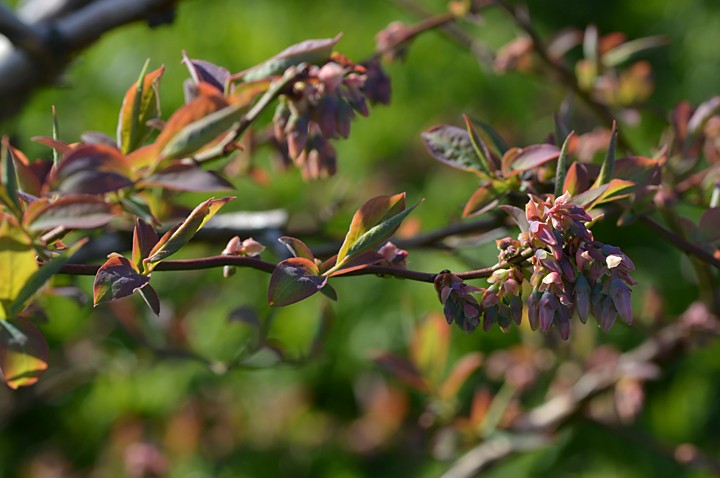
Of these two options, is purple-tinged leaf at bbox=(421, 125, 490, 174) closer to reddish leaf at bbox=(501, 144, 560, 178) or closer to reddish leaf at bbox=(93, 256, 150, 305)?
reddish leaf at bbox=(501, 144, 560, 178)

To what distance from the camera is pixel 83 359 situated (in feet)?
5.30

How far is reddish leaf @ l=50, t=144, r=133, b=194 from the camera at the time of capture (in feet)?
1.49

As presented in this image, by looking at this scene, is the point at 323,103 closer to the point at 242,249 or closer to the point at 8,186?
the point at 242,249

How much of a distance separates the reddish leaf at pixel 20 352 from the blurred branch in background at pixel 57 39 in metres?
0.48

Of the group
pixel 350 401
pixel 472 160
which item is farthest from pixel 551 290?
pixel 350 401

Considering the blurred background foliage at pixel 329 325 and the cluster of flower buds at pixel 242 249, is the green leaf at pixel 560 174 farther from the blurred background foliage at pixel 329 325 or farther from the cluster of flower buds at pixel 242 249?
the blurred background foliage at pixel 329 325

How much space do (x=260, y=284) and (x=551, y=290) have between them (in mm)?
1624

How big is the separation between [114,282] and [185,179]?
0.25 feet

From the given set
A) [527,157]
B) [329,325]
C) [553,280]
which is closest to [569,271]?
[553,280]

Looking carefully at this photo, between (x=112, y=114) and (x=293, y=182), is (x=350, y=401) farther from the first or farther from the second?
(x=112, y=114)

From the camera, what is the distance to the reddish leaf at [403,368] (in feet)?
3.27

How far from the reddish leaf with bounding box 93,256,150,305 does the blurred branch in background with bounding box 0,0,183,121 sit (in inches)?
18.5

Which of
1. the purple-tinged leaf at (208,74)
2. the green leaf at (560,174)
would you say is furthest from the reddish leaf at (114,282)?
the green leaf at (560,174)

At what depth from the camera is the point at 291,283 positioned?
1.74 feet
